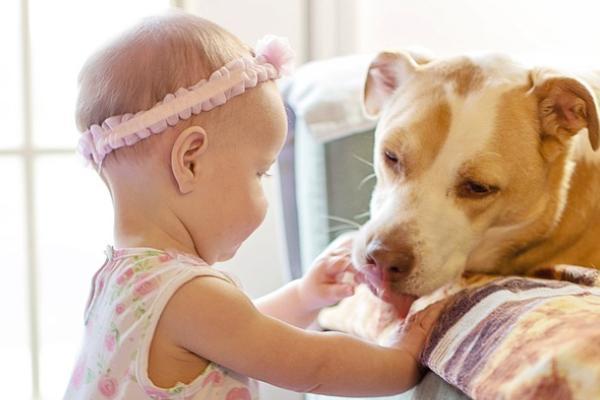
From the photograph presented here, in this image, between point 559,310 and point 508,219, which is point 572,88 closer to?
point 508,219

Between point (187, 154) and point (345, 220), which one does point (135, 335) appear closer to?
point (187, 154)

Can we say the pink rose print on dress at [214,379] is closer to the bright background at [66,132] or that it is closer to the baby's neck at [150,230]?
the baby's neck at [150,230]

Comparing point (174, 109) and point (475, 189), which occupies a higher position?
point (174, 109)

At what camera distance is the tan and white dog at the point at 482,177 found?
1110 millimetres

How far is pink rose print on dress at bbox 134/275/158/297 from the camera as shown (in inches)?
38.4

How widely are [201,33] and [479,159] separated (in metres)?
0.37

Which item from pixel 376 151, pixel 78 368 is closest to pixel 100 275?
pixel 78 368

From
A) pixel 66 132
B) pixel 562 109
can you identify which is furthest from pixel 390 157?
pixel 66 132

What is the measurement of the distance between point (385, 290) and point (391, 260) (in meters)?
0.05

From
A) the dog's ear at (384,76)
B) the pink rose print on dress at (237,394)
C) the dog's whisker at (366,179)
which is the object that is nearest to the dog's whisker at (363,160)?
the dog's whisker at (366,179)

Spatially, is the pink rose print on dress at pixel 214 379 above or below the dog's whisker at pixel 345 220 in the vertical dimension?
above

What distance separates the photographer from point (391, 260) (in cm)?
107

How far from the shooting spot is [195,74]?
3.30ft

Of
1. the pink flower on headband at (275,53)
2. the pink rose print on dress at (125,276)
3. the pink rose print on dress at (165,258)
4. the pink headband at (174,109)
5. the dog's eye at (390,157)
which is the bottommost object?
the pink rose print on dress at (125,276)
